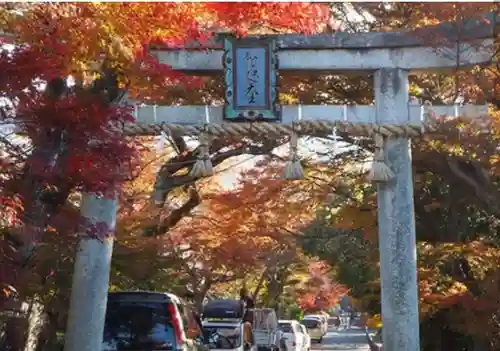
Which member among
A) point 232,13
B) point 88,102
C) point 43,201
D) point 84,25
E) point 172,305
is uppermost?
point 232,13

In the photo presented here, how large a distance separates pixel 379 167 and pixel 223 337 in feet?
15.4

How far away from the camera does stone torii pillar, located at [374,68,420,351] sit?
1264cm

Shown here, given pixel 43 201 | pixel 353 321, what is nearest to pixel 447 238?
pixel 43 201

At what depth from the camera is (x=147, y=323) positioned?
10.5 m

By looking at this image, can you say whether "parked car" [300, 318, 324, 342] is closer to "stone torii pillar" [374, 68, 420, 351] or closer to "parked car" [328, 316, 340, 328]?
"stone torii pillar" [374, 68, 420, 351]

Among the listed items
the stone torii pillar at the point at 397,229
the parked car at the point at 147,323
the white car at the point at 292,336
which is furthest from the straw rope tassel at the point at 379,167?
the white car at the point at 292,336

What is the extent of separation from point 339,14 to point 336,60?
280cm

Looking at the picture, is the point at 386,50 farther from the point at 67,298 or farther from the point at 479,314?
the point at 67,298

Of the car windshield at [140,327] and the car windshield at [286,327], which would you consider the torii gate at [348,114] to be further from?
the car windshield at [286,327]

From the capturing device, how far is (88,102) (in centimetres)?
838

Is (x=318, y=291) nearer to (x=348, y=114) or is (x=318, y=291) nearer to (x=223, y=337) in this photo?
(x=223, y=337)

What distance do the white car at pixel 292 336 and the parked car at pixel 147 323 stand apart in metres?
16.4

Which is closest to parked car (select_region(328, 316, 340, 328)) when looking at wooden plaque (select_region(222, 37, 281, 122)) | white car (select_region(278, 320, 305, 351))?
white car (select_region(278, 320, 305, 351))

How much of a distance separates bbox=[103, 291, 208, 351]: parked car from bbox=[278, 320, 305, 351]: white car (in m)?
16.4
